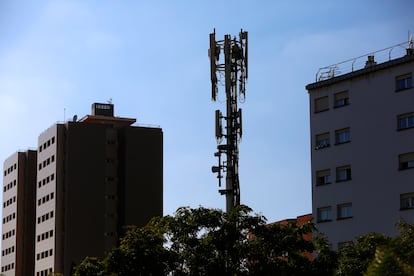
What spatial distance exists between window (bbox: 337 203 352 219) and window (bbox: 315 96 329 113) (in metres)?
6.67

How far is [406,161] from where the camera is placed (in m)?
53.9

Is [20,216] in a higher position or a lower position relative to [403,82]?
higher

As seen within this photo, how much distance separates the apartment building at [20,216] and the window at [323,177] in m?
73.8

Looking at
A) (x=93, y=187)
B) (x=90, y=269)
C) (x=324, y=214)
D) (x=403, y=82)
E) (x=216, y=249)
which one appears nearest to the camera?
(x=216, y=249)

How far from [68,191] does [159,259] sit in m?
81.6

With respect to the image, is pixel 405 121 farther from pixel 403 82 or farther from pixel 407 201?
pixel 407 201

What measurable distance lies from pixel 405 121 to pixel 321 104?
6.82 metres

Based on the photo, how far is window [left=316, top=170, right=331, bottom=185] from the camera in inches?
2299

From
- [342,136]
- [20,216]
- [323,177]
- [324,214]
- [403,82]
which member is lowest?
[324,214]

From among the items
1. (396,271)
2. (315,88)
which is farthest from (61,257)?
(396,271)

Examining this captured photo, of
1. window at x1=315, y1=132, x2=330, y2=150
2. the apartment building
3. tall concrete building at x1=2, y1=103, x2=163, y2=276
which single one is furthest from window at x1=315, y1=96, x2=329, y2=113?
the apartment building


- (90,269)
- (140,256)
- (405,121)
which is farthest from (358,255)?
(405,121)

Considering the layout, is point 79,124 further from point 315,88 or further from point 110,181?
point 315,88

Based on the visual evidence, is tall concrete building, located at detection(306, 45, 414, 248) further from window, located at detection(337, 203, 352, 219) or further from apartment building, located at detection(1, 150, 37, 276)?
apartment building, located at detection(1, 150, 37, 276)
